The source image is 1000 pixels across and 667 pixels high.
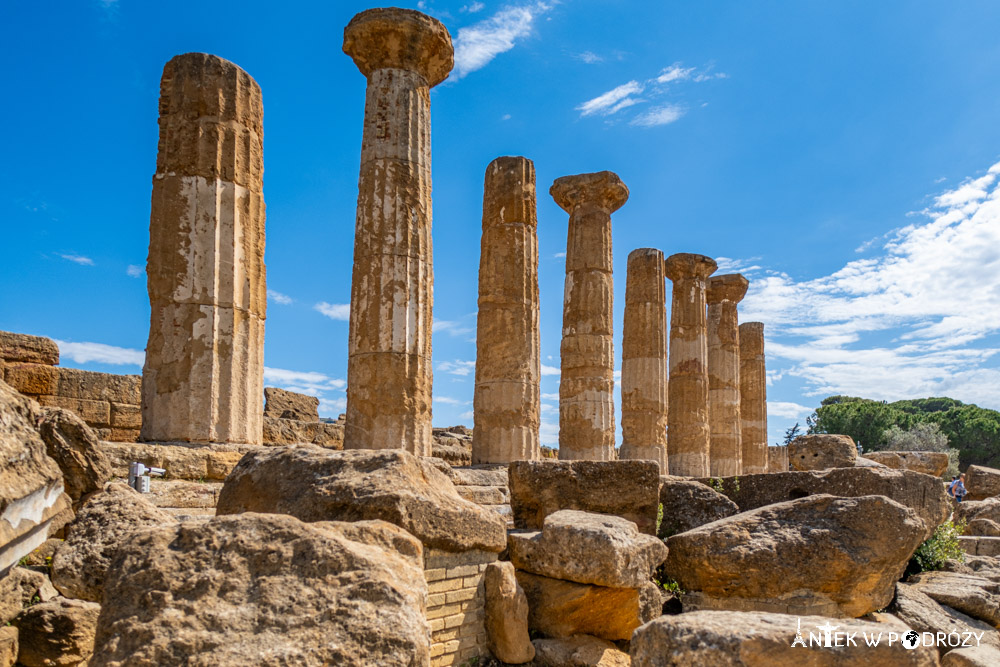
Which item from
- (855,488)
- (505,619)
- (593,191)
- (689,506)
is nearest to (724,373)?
(593,191)

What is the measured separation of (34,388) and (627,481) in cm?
856

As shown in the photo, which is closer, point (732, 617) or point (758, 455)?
point (732, 617)

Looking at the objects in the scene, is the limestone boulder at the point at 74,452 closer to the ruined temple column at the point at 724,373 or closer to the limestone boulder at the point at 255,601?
the limestone boulder at the point at 255,601

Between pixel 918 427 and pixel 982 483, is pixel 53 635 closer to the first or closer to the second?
pixel 982 483

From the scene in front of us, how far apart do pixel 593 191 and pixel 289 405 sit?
25.5 feet

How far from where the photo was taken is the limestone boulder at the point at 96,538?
4.95m

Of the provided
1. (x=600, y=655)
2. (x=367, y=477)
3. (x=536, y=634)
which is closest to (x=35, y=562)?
(x=367, y=477)

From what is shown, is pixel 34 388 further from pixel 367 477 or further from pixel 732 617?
pixel 732 617

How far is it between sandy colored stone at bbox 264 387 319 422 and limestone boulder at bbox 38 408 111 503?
8687 mm

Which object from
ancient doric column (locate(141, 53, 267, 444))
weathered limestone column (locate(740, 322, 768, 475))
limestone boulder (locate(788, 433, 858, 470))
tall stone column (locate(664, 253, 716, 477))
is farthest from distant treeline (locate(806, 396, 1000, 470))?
ancient doric column (locate(141, 53, 267, 444))

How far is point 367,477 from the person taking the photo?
5.55 m

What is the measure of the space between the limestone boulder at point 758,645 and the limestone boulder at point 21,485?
2.86 meters

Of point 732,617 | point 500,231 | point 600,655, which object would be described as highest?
point 500,231

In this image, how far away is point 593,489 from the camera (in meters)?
8.48
